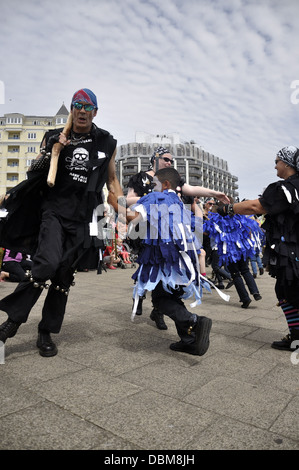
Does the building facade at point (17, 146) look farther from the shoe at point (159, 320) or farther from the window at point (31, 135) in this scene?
the shoe at point (159, 320)

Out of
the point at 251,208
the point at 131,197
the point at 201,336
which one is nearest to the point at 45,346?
the point at 201,336

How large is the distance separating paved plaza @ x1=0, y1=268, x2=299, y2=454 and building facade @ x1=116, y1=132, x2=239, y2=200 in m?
92.8

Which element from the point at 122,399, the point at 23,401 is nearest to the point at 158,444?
the point at 122,399

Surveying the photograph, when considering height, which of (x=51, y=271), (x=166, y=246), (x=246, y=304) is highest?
(x=166, y=246)

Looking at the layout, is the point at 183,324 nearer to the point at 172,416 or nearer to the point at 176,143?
the point at 172,416

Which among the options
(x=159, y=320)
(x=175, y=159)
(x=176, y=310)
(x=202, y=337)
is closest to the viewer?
(x=202, y=337)

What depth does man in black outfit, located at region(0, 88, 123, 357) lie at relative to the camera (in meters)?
3.17

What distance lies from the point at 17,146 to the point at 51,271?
6498cm

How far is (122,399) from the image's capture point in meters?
2.33

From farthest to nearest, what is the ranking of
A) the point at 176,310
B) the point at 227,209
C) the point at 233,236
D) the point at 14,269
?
the point at 14,269 < the point at 233,236 < the point at 227,209 < the point at 176,310

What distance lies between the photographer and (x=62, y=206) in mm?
3318

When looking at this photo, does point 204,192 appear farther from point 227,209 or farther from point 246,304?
point 246,304

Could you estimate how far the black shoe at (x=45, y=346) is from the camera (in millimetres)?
3164

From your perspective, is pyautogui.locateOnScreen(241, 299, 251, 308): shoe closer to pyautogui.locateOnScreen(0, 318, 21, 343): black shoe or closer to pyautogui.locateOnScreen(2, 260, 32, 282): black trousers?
pyautogui.locateOnScreen(0, 318, 21, 343): black shoe
